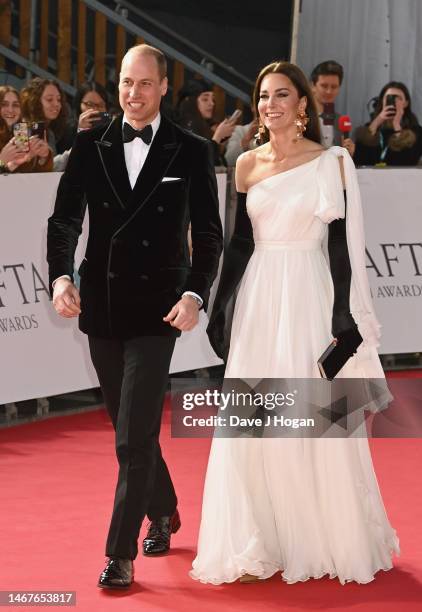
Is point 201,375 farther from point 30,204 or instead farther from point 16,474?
point 16,474

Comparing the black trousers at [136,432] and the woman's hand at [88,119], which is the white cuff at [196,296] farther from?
the woman's hand at [88,119]

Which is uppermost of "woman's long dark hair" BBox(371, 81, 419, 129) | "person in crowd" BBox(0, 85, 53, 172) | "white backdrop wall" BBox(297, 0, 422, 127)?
"white backdrop wall" BBox(297, 0, 422, 127)

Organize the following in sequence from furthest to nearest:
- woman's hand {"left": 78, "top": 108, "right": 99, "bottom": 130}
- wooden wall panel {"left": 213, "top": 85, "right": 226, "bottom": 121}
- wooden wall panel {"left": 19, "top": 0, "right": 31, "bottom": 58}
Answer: wooden wall panel {"left": 213, "top": 85, "right": 226, "bottom": 121}
wooden wall panel {"left": 19, "top": 0, "right": 31, "bottom": 58}
woman's hand {"left": 78, "top": 108, "right": 99, "bottom": 130}

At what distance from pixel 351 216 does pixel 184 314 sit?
76 centimetres

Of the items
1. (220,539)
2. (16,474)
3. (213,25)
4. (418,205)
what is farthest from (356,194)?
(213,25)

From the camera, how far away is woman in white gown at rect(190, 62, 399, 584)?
4.71 metres

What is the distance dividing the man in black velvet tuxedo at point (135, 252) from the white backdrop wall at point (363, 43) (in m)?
6.67

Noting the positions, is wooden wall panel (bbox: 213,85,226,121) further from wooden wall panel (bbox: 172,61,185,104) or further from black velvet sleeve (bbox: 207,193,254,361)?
black velvet sleeve (bbox: 207,193,254,361)

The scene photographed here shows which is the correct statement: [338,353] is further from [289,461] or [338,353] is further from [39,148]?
[39,148]

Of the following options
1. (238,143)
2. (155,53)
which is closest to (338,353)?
(155,53)

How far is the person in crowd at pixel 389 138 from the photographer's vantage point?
9.99 meters

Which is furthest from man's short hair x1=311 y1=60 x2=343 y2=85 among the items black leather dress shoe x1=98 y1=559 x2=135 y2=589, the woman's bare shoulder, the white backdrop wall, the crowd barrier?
black leather dress shoe x1=98 y1=559 x2=135 y2=589

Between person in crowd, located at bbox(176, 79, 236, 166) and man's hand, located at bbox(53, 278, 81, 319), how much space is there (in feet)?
15.6

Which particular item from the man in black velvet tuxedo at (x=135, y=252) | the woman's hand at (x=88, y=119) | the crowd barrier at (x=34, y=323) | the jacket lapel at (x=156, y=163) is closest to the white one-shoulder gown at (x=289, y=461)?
the man in black velvet tuxedo at (x=135, y=252)
